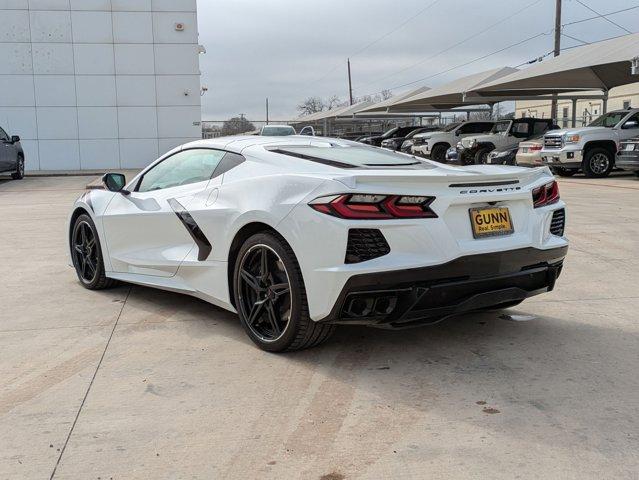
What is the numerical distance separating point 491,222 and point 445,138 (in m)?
22.2

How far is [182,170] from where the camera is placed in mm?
5039

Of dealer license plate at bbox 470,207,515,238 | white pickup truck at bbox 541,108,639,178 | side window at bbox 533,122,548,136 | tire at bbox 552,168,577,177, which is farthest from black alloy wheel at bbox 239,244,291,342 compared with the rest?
side window at bbox 533,122,548,136

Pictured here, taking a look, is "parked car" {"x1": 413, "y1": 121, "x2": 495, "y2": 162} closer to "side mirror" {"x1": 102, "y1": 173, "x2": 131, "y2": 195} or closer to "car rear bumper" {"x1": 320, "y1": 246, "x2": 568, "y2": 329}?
"side mirror" {"x1": 102, "y1": 173, "x2": 131, "y2": 195}

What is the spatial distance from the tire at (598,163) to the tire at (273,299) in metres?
16.1

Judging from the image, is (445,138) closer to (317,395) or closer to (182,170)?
(182,170)

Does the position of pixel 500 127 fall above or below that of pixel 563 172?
above

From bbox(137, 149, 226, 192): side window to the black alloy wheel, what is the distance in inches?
→ 34.7

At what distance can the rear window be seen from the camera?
4.19 m

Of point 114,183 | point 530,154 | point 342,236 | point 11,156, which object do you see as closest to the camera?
point 342,236

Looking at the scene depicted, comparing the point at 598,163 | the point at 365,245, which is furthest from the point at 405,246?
the point at 598,163

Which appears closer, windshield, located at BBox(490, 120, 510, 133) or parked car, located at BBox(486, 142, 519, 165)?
parked car, located at BBox(486, 142, 519, 165)

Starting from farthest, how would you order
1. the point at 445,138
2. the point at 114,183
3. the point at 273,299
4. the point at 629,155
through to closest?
the point at 445,138 → the point at 629,155 → the point at 114,183 → the point at 273,299

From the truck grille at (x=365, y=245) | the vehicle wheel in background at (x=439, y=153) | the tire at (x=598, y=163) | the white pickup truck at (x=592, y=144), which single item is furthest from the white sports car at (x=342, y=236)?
the vehicle wheel in background at (x=439, y=153)

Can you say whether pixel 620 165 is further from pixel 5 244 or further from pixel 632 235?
pixel 5 244
